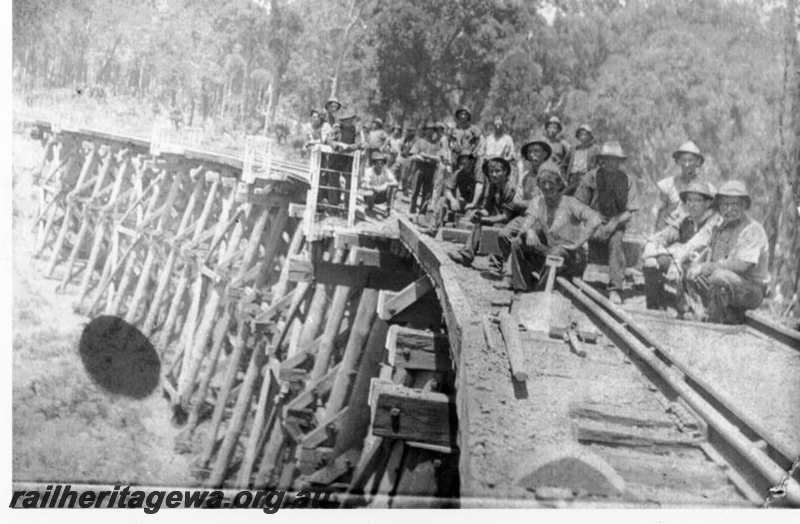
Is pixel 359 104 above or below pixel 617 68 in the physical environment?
below

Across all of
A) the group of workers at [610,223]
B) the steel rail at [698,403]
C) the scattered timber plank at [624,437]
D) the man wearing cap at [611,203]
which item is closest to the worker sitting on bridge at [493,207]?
the group of workers at [610,223]

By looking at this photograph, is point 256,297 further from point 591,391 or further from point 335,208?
point 591,391

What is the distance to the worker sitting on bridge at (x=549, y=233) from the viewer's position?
15.5 ft

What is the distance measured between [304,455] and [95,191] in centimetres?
565

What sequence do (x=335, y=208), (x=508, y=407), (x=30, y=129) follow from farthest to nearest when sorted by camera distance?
(x=335, y=208) < (x=30, y=129) < (x=508, y=407)

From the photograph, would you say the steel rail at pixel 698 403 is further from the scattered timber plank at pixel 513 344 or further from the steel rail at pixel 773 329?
the steel rail at pixel 773 329

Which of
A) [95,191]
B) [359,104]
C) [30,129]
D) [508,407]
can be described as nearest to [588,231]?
[508,407]

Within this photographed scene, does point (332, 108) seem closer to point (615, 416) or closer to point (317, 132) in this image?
point (317, 132)

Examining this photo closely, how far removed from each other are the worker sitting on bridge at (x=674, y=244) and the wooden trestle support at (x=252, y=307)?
1498 mm

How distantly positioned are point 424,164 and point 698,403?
17.7ft

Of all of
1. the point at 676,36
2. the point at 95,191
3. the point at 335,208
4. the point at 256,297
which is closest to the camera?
the point at 676,36

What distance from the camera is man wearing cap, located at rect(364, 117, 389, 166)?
27.9 feet

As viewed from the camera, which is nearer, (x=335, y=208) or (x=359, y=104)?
(x=359, y=104)

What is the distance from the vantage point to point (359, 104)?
21.9ft
